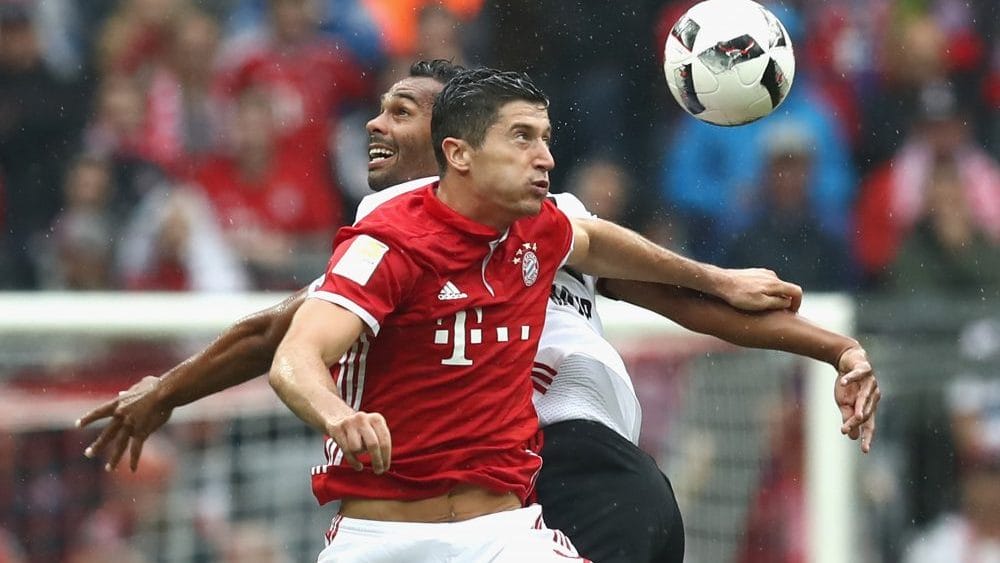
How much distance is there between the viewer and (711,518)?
347 inches

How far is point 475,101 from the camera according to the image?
4.96 metres

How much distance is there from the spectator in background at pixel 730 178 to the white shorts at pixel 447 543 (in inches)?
244

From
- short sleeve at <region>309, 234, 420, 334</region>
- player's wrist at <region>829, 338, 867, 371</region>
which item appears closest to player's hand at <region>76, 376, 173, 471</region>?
short sleeve at <region>309, 234, 420, 334</region>

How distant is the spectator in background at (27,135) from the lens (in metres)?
10.3

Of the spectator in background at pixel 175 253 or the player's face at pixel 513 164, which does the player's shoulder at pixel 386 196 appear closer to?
the player's face at pixel 513 164

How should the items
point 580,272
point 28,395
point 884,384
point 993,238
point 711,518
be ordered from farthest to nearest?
point 993,238
point 884,384
point 711,518
point 28,395
point 580,272

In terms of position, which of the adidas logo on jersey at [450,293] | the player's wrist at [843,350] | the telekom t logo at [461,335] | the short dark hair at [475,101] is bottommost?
the player's wrist at [843,350]

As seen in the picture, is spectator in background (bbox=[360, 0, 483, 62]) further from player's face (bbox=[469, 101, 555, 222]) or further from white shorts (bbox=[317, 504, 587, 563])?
white shorts (bbox=[317, 504, 587, 563])

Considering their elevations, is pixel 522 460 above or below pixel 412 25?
below

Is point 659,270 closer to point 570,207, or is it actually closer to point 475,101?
point 570,207

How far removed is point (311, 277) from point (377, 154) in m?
4.60

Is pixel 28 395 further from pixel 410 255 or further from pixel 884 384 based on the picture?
pixel 884 384

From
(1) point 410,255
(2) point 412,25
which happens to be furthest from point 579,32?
(1) point 410,255

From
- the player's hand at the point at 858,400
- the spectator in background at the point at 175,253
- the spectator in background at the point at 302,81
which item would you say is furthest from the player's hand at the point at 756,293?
the spectator in background at the point at 302,81
